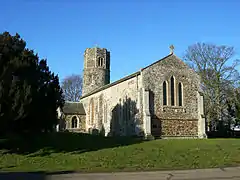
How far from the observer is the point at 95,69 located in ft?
185

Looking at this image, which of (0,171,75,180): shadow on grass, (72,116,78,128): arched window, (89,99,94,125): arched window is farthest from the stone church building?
(0,171,75,180): shadow on grass

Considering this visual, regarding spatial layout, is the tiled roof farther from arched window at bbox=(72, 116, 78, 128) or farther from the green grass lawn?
the green grass lawn

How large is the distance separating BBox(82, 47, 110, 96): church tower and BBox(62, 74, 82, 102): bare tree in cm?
989

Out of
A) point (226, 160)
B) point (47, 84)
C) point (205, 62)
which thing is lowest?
point (226, 160)

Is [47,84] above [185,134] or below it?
above

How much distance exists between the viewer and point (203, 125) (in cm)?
3294

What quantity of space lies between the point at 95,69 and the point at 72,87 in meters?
13.1

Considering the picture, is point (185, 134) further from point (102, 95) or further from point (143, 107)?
point (102, 95)

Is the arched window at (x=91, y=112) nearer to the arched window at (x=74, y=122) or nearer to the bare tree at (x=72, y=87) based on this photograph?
the arched window at (x=74, y=122)

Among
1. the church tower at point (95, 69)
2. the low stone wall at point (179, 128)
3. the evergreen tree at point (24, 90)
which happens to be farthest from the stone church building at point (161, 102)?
the church tower at point (95, 69)

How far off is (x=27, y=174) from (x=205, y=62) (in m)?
34.3

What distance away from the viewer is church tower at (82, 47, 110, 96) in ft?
184

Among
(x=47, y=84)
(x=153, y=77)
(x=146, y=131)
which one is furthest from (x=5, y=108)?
(x=153, y=77)

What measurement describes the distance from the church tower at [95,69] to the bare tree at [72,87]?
9.89 metres
